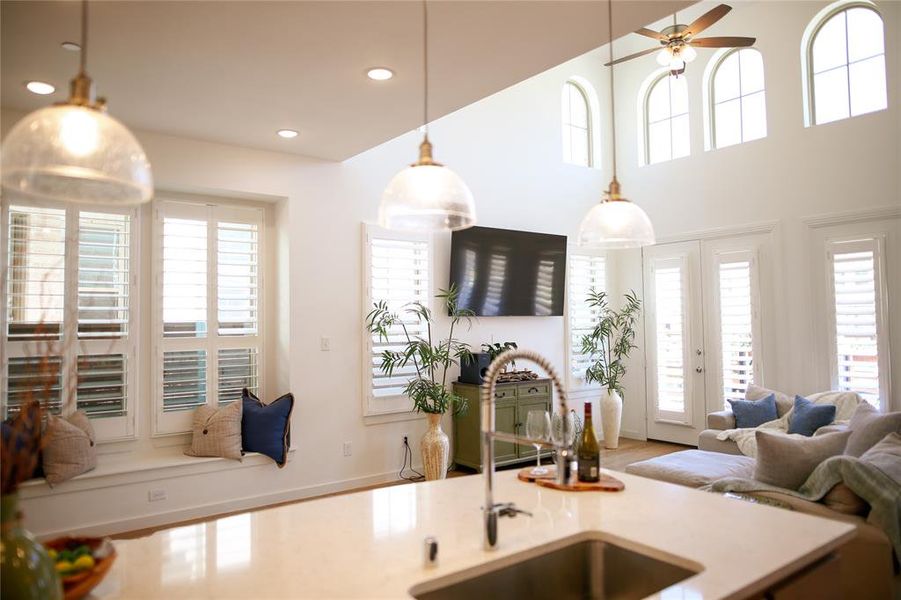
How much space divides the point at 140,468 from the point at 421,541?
3362mm

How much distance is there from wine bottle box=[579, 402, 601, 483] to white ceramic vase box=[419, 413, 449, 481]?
9.78 feet

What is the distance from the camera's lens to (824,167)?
5680 millimetres

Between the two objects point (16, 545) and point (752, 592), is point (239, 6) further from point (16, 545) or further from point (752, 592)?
point (752, 592)

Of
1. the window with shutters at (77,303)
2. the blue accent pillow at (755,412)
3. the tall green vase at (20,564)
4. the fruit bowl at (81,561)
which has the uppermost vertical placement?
the window with shutters at (77,303)

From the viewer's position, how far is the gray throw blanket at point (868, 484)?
264 cm

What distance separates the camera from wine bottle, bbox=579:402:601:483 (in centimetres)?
219

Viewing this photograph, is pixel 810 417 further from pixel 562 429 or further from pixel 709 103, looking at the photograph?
pixel 562 429

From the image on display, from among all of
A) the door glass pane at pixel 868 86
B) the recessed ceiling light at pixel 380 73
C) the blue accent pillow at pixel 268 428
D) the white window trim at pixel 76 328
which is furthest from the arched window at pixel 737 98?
the white window trim at pixel 76 328

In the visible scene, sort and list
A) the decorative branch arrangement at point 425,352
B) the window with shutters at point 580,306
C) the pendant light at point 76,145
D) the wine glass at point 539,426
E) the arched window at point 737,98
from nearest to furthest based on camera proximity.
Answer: the pendant light at point 76,145, the wine glass at point 539,426, the decorative branch arrangement at point 425,352, the arched window at point 737,98, the window with shutters at point 580,306

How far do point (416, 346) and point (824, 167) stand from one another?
410 centimetres

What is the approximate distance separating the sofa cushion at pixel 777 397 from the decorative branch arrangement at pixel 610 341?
1465mm

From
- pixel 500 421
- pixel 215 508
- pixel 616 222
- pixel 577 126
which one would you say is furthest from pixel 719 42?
pixel 215 508

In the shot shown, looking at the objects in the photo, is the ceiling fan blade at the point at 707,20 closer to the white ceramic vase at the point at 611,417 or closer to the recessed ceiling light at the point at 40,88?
the white ceramic vase at the point at 611,417

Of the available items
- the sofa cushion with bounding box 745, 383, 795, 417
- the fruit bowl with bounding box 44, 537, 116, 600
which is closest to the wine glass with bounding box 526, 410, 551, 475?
the fruit bowl with bounding box 44, 537, 116, 600
